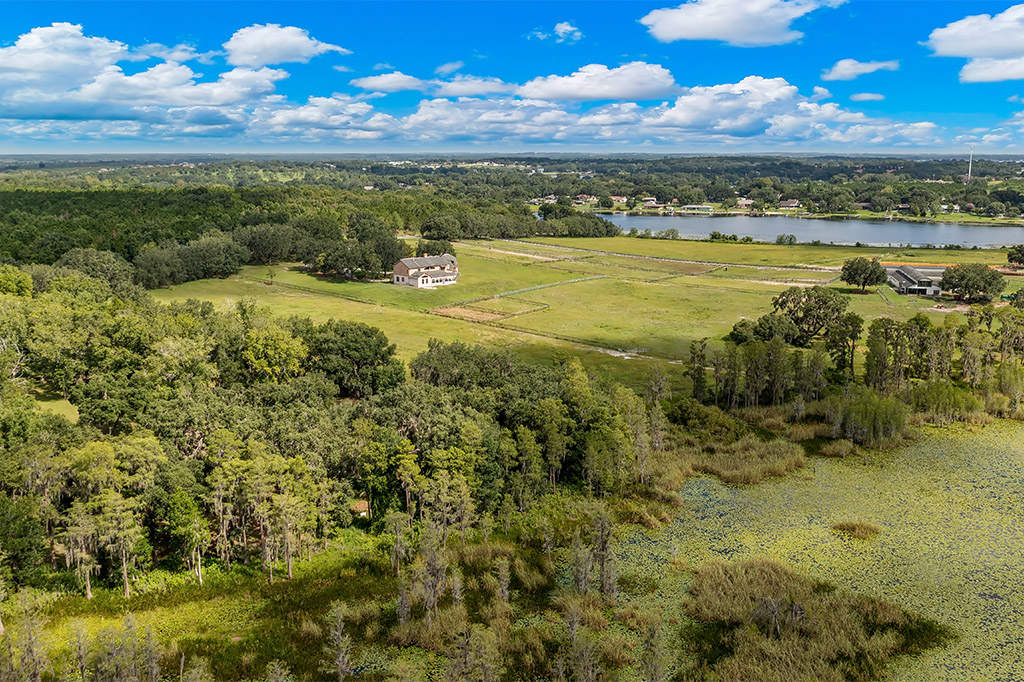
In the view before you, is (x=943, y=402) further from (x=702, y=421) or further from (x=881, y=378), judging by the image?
(x=702, y=421)

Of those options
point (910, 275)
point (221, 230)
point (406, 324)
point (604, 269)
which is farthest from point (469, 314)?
point (910, 275)

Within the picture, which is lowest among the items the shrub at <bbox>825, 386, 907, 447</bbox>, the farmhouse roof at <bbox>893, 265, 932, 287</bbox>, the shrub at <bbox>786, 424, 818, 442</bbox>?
the shrub at <bbox>786, 424, 818, 442</bbox>

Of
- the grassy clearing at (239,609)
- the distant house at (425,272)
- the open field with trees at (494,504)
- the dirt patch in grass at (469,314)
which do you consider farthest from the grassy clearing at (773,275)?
the grassy clearing at (239,609)

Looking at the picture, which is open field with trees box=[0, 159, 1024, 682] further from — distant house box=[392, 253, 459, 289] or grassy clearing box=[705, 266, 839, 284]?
grassy clearing box=[705, 266, 839, 284]

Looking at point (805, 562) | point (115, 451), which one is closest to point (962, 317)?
point (805, 562)

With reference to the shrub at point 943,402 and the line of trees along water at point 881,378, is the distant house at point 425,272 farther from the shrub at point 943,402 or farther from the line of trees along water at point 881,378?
the shrub at point 943,402

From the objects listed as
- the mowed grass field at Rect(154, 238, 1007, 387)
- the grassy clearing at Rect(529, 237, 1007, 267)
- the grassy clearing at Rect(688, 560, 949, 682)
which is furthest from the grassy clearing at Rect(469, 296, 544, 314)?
the grassy clearing at Rect(688, 560, 949, 682)

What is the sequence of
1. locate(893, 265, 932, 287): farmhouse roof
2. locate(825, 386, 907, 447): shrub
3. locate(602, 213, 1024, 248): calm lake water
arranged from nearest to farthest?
locate(825, 386, 907, 447): shrub
locate(893, 265, 932, 287): farmhouse roof
locate(602, 213, 1024, 248): calm lake water
